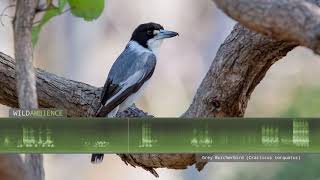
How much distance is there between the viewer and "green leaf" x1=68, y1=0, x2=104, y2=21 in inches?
71.3

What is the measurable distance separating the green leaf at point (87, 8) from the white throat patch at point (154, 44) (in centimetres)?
17

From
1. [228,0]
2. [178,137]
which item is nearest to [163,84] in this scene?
[178,137]

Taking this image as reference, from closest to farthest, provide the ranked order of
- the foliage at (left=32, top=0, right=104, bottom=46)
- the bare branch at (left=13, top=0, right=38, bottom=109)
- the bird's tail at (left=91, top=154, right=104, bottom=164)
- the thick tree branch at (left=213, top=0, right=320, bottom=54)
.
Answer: the thick tree branch at (left=213, top=0, right=320, bottom=54) → the bare branch at (left=13, top=0, right=38, bottom=109) → the foliage at (left=32, top=0, right=104, bottom=46) → the bird's tail at (left=91, top=154, right=104, bottom=164)

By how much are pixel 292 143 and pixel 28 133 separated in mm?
Answer: 741

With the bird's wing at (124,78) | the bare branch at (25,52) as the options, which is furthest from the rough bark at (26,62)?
the bird's wing at (124,78)

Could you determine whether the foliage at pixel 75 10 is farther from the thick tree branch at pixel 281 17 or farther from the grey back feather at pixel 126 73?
the thick tree branch at pixel 281 17

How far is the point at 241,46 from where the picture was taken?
6.15 feet

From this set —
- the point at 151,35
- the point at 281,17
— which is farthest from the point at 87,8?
the point at 281,17

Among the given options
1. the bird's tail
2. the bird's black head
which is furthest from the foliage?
the bird's tail

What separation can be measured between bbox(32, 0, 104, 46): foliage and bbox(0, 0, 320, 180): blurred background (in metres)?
0.08

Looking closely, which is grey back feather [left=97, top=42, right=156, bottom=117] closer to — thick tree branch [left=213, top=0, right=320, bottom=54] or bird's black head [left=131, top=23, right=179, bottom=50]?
bird's black head [left=131, top=23, right=179, bottom=50]

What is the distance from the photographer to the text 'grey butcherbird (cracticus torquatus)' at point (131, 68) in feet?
6.72

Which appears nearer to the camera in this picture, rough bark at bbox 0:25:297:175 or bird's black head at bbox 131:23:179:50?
rough bark at bbox 0:25:297:175

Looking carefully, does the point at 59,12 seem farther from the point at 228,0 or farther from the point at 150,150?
the point at 228,0
